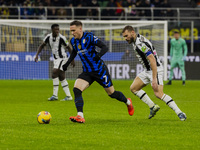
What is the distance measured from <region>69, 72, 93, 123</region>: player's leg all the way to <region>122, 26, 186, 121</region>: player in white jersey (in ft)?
3.49

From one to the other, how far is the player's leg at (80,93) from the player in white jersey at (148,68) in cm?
107

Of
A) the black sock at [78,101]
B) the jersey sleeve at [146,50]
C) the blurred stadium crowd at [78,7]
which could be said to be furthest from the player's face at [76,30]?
the blurred stadium crowd at [78,7]

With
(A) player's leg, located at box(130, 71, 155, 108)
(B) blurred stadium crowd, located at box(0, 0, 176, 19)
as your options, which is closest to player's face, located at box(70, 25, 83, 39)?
(A) player's leg, located at box(130, 71, 155, 108)

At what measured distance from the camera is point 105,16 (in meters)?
28.4

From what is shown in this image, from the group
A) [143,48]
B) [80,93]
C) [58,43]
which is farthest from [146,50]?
[58,43]

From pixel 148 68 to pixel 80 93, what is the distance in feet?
4.99

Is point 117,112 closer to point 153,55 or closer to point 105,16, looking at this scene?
point 153,55

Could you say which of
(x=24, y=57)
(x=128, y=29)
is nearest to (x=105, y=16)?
(x=24, y=57)

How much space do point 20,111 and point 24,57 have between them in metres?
12.8

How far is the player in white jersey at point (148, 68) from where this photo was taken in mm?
8664

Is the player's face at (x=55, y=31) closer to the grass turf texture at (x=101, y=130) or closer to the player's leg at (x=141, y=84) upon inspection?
the grass turf texture at (x=101, y=130)

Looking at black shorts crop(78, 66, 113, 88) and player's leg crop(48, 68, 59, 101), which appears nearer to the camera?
black shorts crop(78, 66, 113, 88)

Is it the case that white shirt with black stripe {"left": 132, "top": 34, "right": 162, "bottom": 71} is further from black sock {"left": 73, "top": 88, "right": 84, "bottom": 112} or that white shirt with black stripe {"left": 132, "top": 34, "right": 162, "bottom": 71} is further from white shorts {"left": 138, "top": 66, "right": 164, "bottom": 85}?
black sock {"left": 73, "top": 88, "right": 84, "bottom": 112}

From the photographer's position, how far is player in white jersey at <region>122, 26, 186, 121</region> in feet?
28.4
